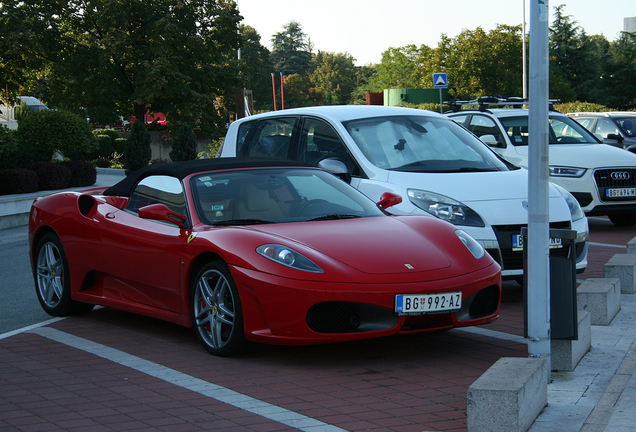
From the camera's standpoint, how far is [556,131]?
498 inches

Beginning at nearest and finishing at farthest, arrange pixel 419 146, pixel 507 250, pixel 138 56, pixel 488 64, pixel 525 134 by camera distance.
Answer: pixel 507 250
pixel 419 146
pixel 525 134
pixel 138 56
pixel 488 64

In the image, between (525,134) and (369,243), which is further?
(525,134)

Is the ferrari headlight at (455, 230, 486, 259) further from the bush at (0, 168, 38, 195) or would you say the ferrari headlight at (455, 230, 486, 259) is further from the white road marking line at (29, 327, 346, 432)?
the bush at (0, 168, 38, 195)

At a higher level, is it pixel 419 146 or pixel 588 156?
pixel 419 146

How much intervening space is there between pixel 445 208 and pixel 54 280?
3392 mm

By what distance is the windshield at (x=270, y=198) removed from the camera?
5.51 metres

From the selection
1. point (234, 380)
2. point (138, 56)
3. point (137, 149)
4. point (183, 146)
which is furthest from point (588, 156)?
point (138, 56)

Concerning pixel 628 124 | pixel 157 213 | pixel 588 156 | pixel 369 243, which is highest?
pixel 628 124

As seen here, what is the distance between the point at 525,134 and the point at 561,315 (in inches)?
332

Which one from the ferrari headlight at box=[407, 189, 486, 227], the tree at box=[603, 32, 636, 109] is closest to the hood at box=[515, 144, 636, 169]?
the ferrari headlight at box=[407, 189, 486, 227]

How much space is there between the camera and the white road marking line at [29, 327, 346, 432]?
3.84m

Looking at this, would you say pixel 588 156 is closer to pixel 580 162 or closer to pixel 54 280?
pixel 580 162

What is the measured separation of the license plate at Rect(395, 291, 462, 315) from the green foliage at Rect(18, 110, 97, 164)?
53.9 ft

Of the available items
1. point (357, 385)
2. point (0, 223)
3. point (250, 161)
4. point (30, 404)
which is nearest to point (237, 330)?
point (357, 385)
